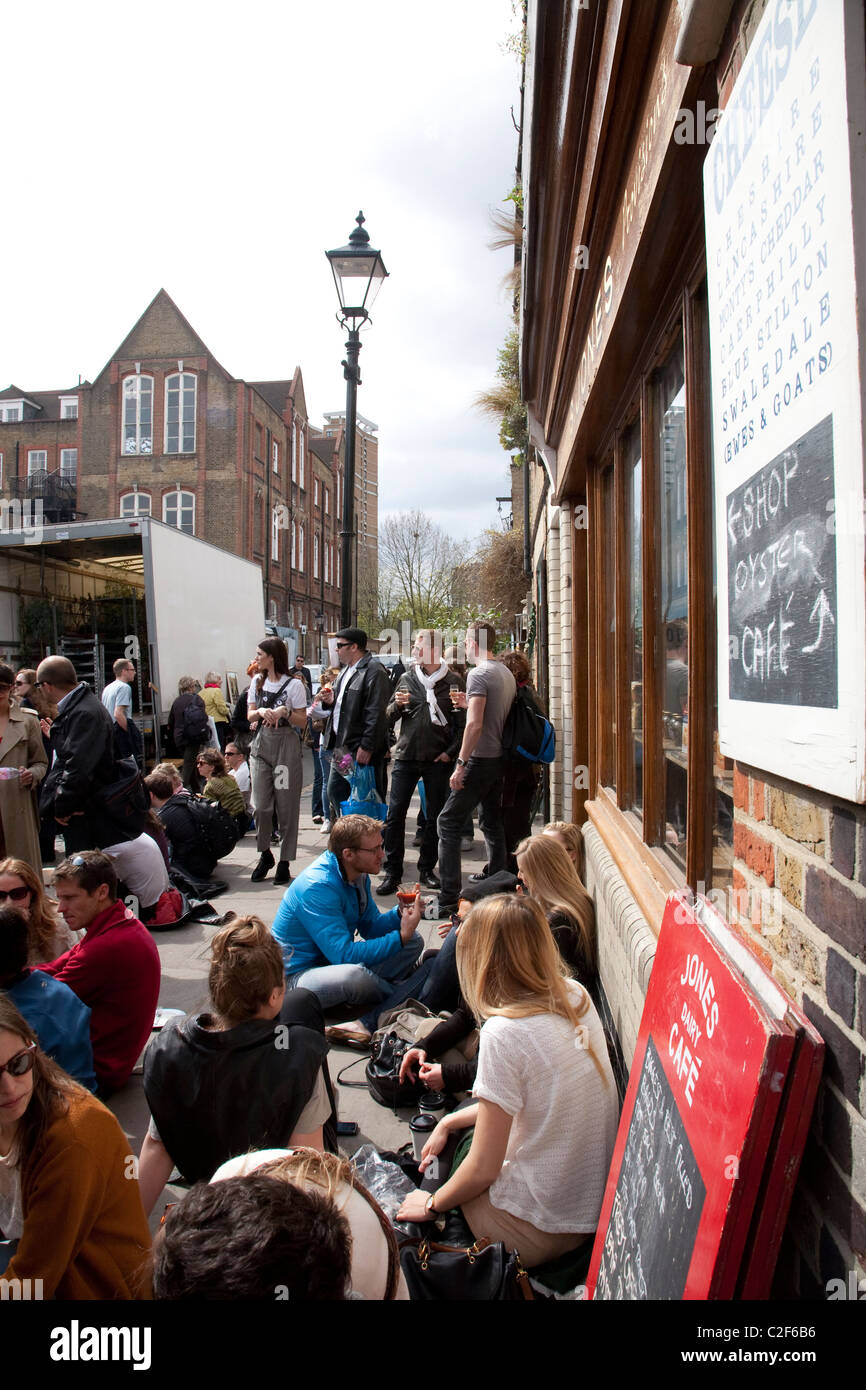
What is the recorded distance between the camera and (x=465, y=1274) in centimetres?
208

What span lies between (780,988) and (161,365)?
1547 inches

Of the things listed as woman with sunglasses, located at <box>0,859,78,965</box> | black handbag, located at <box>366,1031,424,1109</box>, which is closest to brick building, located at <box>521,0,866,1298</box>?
black handbag, located at <box>366,1031,424,1109</box>

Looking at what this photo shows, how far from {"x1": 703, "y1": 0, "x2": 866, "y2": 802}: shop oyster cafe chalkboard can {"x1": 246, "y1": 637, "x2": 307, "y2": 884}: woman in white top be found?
5.53m

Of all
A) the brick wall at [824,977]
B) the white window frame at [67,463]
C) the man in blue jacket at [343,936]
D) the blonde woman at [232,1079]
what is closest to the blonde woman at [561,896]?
the man in blue jacket at [343,936]

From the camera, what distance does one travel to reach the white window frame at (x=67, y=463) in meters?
36.4

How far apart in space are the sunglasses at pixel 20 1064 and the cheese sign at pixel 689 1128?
1419 millimetres

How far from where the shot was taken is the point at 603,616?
471 centimetres

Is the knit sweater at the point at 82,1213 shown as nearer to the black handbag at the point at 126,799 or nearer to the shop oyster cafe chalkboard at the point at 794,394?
the shop oyster cafe chalkboard at the point at 794,394

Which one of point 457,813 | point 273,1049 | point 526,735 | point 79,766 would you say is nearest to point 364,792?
point 457,813

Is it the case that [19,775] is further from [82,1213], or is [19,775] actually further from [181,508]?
[181,508]

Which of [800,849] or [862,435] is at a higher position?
[862,435]

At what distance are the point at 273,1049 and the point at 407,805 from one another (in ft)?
13.7
